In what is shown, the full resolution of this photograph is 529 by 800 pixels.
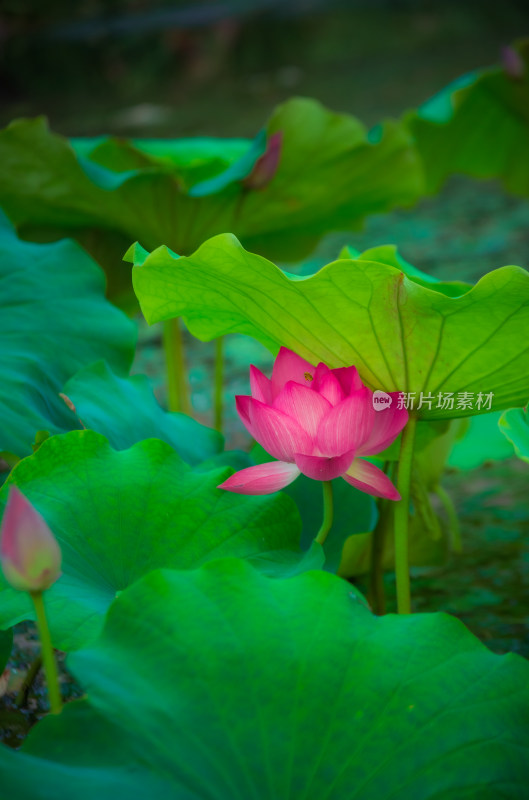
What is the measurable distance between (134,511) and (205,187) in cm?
61

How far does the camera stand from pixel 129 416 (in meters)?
0.85

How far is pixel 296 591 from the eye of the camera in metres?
0.55

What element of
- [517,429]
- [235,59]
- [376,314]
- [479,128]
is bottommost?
[517,429]

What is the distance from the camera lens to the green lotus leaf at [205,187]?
1155mm

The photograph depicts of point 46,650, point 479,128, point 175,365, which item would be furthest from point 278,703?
point 479,128

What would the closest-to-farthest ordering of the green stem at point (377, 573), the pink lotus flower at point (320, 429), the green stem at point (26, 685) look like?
the pink lotus flower at point (320, 429), the green stem at point (26, 685), the green stem at point (377, 573)

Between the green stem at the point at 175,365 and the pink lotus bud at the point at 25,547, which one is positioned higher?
the green stem at the point at 175,365

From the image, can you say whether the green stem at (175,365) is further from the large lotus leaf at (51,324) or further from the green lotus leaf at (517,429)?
the green lotus leaf at (517,429)

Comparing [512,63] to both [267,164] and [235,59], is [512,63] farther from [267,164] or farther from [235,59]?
[235,59]

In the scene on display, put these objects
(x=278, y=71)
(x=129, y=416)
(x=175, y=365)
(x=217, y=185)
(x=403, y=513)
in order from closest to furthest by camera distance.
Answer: (x=403, y=513)
(x=129, y=416)
(x=217, y=185)
(x=175, y=365)
(x=278, y=71)

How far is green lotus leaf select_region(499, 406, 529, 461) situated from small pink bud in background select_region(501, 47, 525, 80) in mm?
1338

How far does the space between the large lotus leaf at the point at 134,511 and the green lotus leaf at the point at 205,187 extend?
54 cm

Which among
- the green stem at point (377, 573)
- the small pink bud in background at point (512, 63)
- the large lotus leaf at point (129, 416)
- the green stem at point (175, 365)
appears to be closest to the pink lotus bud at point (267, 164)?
the green stem at point (175, 365)

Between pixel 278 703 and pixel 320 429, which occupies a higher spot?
pixel 320 429
